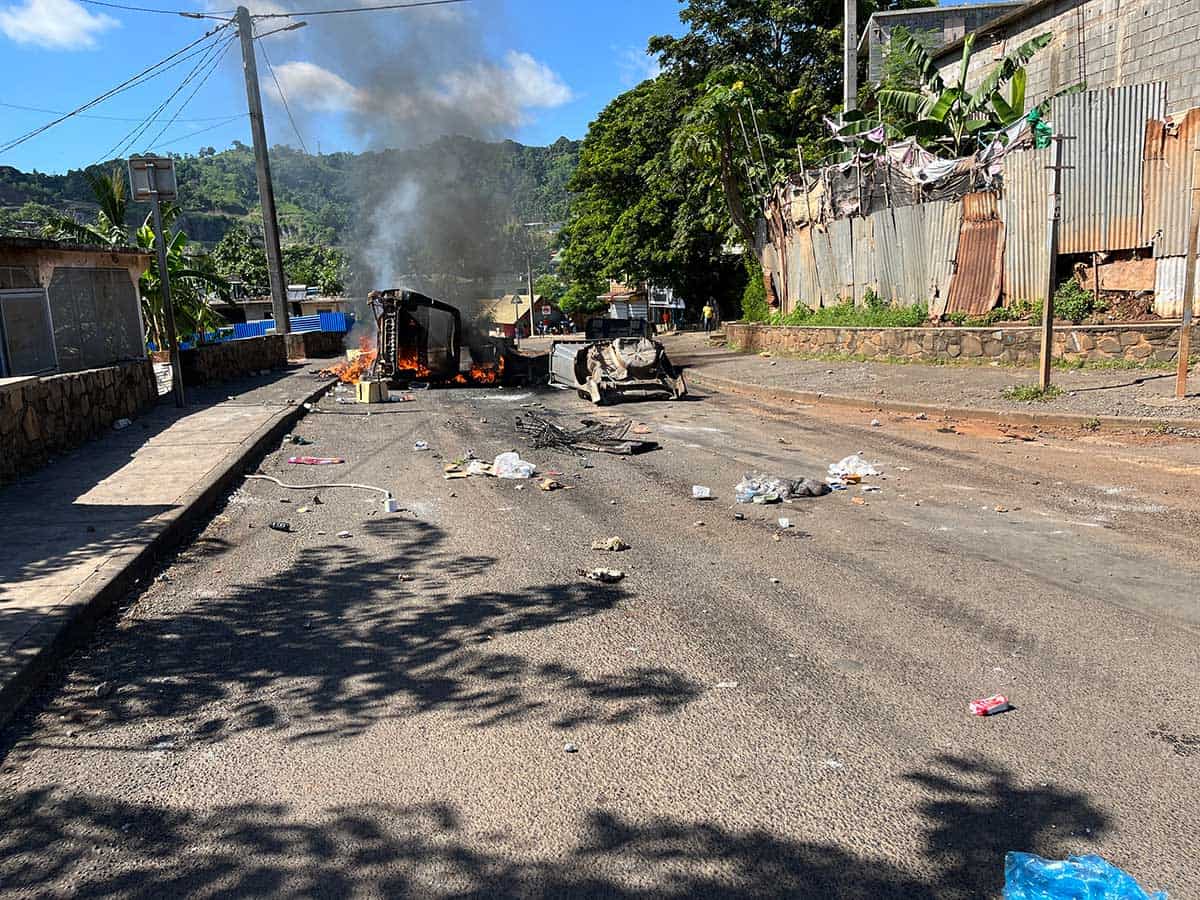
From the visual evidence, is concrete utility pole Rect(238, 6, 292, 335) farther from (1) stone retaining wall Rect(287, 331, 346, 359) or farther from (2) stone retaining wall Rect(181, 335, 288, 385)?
(1) stone retaining wall Rect(287, 331, 346, 359)

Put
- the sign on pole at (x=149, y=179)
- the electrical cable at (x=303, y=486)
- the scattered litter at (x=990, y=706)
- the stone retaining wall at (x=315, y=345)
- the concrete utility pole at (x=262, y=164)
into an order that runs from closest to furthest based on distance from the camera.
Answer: the scattered litter at (x=990, y=706)
the electrical cable at (x=303, y=486)
the sign on pole at (x=149, y=179)
the concrete utility pole at (x=262, y=164)
the stone retaining wall at (x=315, y=345)

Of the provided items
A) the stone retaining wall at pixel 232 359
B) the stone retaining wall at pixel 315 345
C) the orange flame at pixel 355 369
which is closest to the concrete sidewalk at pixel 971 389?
the orange flame at pixel 355 369

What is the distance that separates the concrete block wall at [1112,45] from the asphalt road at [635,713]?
13.2 metres

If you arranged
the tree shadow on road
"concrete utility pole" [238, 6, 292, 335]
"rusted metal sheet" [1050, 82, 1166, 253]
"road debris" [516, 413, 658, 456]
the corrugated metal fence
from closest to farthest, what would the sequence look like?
the tree shadow on road < "road debris" [516, 413, 658, 456] < the corrugated metal fence < "rusted metal sheet" [1050, 82, 1166, 253] < "concrete utility pole" [238, 6, 292, 335]

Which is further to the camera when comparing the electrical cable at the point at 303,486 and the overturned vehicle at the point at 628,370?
the overturned vehicle at the point at 628,370

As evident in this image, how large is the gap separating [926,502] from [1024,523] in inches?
37.8

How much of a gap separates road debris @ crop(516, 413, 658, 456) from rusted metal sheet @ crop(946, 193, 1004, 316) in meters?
6.97

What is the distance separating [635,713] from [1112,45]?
2011 centimetres

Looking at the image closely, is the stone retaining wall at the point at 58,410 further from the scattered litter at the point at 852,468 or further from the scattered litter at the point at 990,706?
the scattered litter at the point at 990,706

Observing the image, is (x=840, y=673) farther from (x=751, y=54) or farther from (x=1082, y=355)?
(x=751, y=54)

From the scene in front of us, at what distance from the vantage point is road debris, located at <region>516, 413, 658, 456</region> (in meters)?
10.8

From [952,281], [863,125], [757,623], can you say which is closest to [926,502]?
[757,623]

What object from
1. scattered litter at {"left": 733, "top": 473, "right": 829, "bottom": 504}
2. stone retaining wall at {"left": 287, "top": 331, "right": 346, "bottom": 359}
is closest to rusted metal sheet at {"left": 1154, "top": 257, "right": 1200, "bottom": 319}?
scattered litter at {"left": 733, "top": 473, "right": 829, "bottom": 504}

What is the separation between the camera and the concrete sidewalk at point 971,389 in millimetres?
10531
